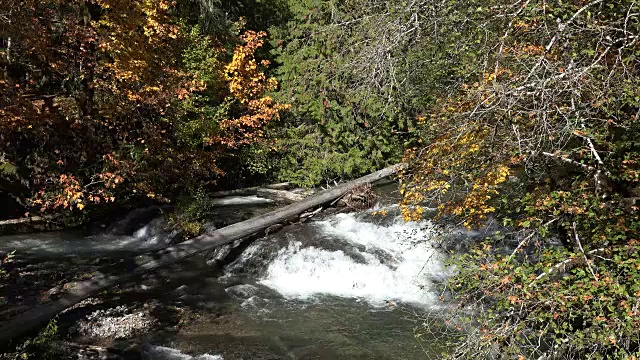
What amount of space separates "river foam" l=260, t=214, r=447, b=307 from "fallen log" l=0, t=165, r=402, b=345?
907mm

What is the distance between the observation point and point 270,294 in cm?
877

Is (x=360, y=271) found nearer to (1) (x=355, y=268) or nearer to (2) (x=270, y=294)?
(1) (x=355, y=268)

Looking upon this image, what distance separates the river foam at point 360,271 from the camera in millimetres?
8875

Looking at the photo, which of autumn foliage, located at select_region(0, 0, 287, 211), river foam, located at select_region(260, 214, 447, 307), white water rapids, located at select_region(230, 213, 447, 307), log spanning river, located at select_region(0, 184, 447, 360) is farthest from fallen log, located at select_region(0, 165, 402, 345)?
autumn foliage, located at select_region(0, 0, 287, 211)

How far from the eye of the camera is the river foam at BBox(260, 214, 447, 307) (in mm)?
8875

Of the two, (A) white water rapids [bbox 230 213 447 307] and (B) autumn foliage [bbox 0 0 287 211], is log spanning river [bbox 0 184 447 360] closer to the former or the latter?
(A) white water rapids [bbox 230 213 447 307]

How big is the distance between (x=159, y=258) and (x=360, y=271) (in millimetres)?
3774

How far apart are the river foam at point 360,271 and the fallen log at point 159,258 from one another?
0.91 metres

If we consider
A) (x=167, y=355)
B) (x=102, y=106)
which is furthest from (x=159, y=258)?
(x=102, y=106)

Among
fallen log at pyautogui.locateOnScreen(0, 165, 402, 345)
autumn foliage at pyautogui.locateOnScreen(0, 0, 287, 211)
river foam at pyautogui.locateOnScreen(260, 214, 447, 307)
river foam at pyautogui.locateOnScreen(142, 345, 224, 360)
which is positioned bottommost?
river foam at pyautogui.locateOnScreen(260, 214, 447, 307)

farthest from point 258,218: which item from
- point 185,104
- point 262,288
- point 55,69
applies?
point 55,69

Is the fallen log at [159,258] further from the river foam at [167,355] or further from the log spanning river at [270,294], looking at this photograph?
the river foam at [167,355]

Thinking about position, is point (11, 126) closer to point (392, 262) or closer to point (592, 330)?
point (392, 262)

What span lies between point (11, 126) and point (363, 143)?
889 centimetres
